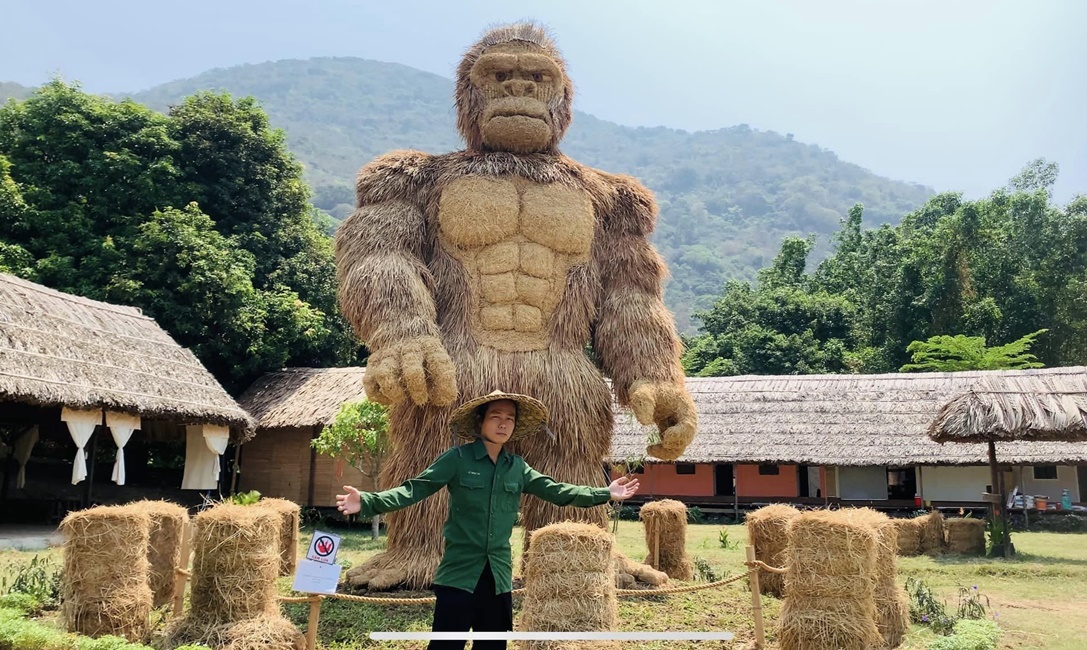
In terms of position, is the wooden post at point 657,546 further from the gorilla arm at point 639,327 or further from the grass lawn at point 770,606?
the gorilla arm at point 639,327

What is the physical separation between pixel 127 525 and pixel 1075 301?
22935 millimetres

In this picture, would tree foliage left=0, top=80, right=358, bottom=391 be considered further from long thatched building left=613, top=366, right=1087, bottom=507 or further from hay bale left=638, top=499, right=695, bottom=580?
hay bale left=638, top=499, right=695, bottom=580

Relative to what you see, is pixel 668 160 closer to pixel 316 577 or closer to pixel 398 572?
pixel 398 572

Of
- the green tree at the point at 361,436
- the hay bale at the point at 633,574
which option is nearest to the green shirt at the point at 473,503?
the hay bale at the point at 633,574

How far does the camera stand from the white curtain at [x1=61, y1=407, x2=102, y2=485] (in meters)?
9.15

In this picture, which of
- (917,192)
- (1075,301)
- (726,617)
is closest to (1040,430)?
(726,617)

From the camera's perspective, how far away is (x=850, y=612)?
4.20 metres

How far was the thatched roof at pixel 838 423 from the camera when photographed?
14.2 m

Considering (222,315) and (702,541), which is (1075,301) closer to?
(702,541)

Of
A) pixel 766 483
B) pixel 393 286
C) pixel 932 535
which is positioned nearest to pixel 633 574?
pixel 393 286

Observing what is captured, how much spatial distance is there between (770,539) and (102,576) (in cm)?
436

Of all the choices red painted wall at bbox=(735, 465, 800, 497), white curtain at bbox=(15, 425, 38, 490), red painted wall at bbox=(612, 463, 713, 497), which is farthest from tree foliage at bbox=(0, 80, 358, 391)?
red painted wall at bbox=(735, 465, 800, 497)

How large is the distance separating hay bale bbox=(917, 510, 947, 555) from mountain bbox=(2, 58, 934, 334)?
58.5 meters

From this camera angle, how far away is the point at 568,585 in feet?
12.9
